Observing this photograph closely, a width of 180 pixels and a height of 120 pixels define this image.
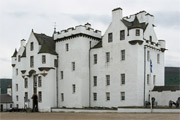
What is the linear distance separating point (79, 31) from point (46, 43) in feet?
24.3

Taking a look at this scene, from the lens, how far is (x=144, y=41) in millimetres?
46250

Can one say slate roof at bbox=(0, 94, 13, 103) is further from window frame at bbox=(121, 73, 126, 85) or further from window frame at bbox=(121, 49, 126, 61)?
window frame at bbox=(121, 49, 126, 61)

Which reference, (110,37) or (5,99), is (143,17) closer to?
(110,37)

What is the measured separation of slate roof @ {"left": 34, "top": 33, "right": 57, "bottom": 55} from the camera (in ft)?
174

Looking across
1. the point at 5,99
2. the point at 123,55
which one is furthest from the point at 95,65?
the point at 5,99

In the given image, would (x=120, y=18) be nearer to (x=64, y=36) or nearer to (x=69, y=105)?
(x=64, y=36)

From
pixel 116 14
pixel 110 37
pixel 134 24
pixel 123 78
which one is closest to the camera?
pixel 134 24

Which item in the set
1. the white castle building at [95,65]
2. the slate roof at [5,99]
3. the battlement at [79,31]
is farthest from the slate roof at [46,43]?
the slate roof at [5,99]

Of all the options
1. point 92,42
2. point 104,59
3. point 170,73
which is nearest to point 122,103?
point 104,59

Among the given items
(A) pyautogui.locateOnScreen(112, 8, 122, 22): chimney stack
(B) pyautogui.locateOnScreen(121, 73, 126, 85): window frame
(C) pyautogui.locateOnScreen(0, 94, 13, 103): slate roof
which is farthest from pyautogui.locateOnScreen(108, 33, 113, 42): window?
(C) pyautogui.locateOnScreen(0, 94, 13, 103): slate roof

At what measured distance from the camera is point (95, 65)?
50625 mm

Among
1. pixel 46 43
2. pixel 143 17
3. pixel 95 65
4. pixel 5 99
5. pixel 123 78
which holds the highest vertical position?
pixel 143 17

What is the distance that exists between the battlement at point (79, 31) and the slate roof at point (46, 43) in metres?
1.58

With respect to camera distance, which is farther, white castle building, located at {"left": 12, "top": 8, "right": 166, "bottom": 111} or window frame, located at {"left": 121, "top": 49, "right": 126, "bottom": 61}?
window frame, located at {"left": 121, "top": 49, "right": 126, "bottom": 61}
